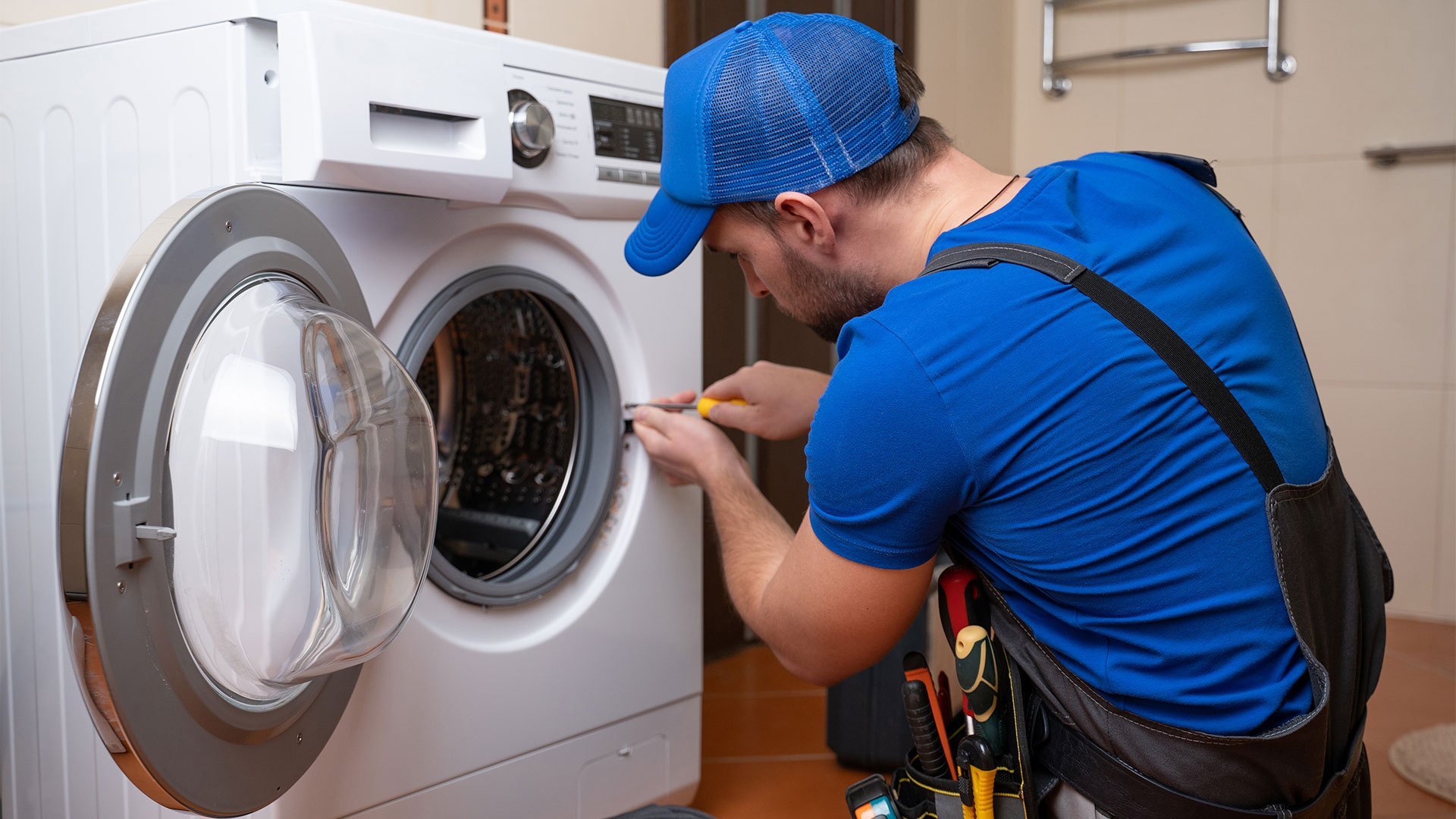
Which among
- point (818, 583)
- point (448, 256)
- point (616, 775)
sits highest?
point (448, 256)

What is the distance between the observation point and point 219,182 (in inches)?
38.6

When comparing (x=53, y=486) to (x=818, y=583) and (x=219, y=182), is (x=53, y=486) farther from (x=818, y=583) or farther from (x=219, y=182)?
(x=818, y=583)

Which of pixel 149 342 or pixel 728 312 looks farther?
pixel 728 312

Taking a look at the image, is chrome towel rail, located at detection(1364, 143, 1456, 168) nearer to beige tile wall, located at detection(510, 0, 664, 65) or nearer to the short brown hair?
beige tile wall, located at detection(510, 0, 664, 65)

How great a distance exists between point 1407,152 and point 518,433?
2.29 m

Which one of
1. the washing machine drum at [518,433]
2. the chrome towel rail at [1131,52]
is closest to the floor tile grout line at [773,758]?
the washing machine drum at [518,433]

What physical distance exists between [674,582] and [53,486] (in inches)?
27.6

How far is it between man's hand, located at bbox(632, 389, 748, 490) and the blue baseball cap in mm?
337

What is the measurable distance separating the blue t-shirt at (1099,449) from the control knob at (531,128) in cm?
46

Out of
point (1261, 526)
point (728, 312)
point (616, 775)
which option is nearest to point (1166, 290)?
point (1261, 526)

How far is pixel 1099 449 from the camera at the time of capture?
0.83 meters

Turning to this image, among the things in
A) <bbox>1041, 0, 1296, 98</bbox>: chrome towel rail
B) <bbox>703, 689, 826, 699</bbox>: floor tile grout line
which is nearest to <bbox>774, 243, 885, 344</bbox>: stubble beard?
<bbox>703, 689, 826, 699</bbox>: floor tile grout line

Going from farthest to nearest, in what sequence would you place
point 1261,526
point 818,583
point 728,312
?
point 728,312 < point 818,583 < point 1261,526

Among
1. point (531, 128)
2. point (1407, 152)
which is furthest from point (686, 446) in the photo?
point (1407, 152)
